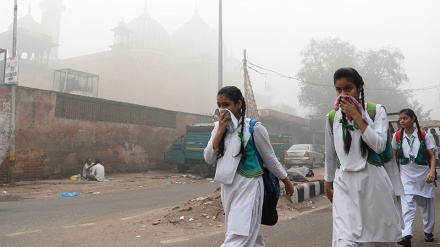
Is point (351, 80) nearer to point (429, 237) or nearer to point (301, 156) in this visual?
point (429, 237)

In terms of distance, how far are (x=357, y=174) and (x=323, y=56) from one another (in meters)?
42.4

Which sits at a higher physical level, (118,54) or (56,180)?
(118,54)

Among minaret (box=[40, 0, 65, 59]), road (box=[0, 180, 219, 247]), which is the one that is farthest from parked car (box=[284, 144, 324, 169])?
minaret (box=[40, 0, 65, 59])

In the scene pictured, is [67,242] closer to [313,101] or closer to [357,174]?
[357,174]

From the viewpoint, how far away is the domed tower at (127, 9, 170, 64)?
42812mm

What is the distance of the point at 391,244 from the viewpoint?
2283mm

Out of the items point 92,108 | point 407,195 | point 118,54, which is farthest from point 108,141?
point 118,54

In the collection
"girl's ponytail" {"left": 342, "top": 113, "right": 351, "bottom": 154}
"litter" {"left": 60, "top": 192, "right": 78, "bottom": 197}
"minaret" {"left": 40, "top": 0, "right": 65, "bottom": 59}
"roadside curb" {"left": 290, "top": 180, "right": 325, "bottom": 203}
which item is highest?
"minaret" {"left": 40, "top": 0, "right": 65, "bottom": 59}

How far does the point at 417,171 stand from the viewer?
4.46 metres

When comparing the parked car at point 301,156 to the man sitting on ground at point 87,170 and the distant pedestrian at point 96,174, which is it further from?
the man sitting on ground at point 87,170

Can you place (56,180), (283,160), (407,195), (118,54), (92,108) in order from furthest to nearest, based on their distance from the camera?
1. (118,54)
2. (283,160)
3. (92,108)
4. (56,180)
5. (407,195)

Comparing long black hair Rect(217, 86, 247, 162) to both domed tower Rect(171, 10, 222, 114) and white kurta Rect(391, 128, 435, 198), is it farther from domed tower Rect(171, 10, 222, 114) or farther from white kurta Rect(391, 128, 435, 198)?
domed tower Rect(171, 10, 222, 114)

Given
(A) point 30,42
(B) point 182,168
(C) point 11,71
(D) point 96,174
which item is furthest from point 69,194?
(A) point 30,42

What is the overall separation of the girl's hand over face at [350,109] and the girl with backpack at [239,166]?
710 mm
